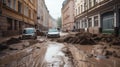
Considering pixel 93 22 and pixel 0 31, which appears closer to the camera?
pixel 0 31

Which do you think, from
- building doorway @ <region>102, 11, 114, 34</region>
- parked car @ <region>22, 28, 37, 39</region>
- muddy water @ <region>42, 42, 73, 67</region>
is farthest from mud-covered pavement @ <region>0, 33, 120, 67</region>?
parked car @ <region>22, 28, 37, 39</region>

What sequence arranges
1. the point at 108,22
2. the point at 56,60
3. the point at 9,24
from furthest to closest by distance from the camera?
the point at 9,24, the point at 108,22, the point at 56,60

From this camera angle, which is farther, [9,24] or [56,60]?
[9,24]

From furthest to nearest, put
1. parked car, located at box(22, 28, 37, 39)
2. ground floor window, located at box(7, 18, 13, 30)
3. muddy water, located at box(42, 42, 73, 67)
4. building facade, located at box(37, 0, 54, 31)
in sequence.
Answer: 1. building facade, located at box(37, 0, 54, 31)
2. ground floor window, located at box(7, 18, 13, 30)
3. parked car, located at box(22, 28, 37, 39)
4. muddy water, located at box(42, 42, 73, 67)

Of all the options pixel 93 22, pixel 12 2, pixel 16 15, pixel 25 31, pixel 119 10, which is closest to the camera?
pixel 119 10

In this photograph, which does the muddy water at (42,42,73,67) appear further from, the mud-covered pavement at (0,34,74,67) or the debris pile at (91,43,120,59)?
the debris pile at (91,43,120,59)

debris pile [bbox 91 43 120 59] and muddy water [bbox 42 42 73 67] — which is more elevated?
debris pile [bbox 91 43 120 59]

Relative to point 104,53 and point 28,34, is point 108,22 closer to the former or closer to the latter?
point 28,34

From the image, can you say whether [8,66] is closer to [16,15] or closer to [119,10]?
[119,10]

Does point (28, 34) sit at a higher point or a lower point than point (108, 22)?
lower

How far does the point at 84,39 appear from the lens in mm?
18703

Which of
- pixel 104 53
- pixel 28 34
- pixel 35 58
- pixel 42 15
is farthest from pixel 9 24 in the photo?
pixel 42 15

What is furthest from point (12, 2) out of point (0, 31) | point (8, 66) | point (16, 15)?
point (8, 66)

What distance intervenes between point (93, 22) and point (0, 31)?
1846 centimetres
